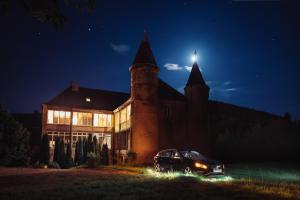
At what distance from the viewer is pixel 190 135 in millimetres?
36656

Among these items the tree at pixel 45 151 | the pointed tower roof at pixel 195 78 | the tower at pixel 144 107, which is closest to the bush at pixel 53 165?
the tree at pixel 45 151

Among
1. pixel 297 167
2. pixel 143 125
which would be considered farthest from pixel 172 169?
pixel 143 125

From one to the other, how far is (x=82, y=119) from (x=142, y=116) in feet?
34.1

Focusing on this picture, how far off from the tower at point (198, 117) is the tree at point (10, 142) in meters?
17.4

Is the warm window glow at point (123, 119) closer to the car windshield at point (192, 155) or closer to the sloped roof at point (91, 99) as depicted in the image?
the sloped roof at point (91, 99)

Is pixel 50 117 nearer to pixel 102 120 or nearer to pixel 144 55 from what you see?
pixel 102 120

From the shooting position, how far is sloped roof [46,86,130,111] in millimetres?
40312

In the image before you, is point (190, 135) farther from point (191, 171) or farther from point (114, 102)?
point (191, 171)

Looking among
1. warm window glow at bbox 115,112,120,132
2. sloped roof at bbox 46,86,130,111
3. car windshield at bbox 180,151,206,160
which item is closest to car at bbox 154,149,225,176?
car windshield at bbox 180,151,206,160

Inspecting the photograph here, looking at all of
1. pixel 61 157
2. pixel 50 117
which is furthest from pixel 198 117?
pixel 50 117

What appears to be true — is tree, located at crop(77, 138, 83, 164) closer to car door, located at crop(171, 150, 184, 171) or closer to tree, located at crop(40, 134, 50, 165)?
tree, located at crop(40, 134, 50, 165)

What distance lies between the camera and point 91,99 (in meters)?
43.2

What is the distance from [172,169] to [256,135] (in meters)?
15.3

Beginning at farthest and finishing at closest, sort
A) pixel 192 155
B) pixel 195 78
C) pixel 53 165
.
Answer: pixel 195 78, pixel 53 165, pixel 192 155
